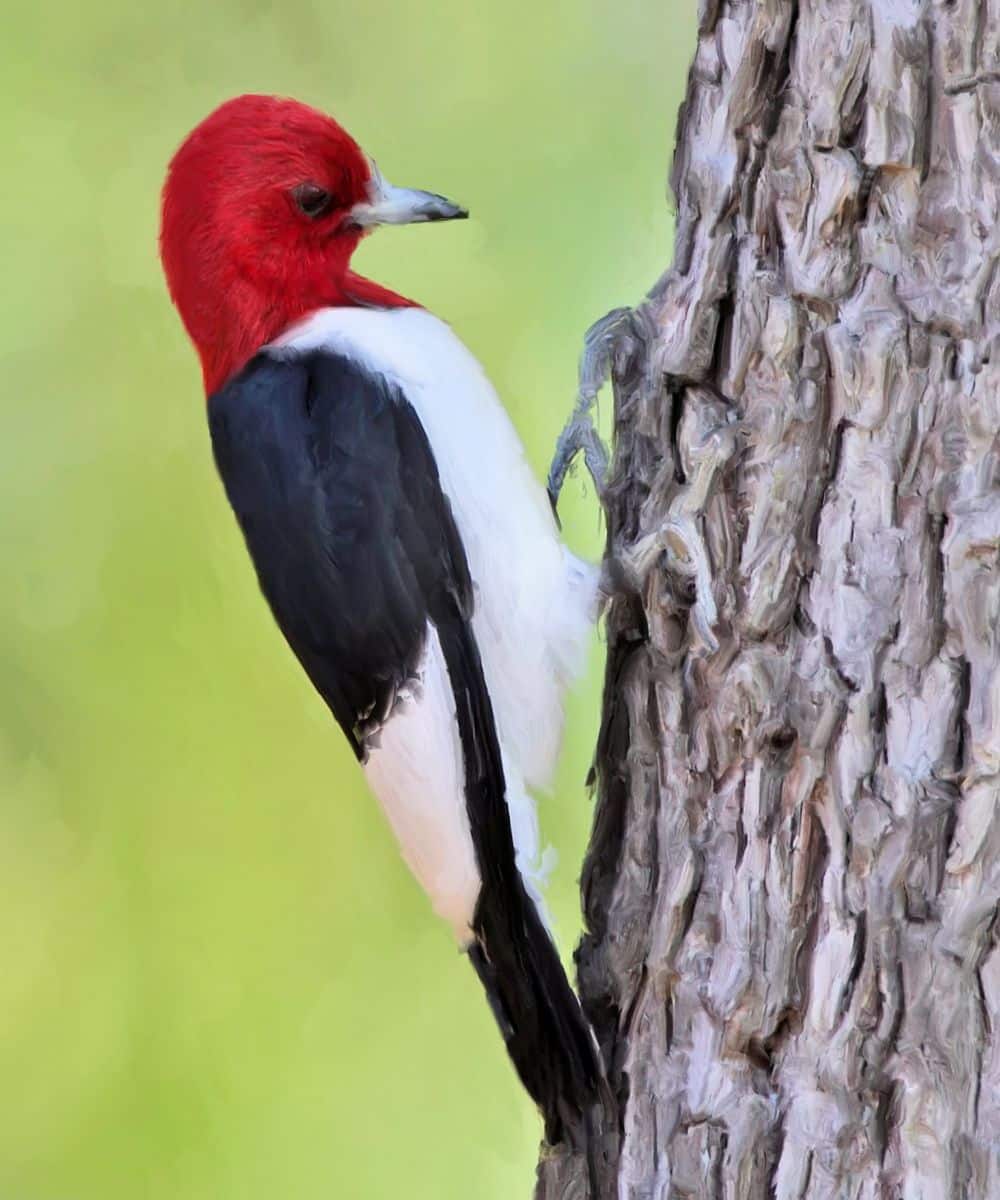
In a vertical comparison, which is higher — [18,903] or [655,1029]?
[655,1029]

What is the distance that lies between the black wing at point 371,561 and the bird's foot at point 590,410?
0.22 meters

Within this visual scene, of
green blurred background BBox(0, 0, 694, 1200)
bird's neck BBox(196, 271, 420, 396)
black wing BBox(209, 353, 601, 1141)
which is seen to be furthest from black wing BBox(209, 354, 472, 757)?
green blurred background BBox(0, 0, 694, 1200)

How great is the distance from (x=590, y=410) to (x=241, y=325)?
0.46 meters

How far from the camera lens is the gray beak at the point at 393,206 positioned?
1971 millimetres

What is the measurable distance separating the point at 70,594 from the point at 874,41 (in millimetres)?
1975

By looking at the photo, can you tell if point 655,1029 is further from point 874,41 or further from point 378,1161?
point 378,1161

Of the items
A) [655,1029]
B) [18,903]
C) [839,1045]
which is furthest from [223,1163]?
[839,1045]

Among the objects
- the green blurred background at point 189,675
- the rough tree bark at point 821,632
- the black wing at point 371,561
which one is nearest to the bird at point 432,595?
the black wing at point 371,561

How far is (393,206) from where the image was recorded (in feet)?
6.56

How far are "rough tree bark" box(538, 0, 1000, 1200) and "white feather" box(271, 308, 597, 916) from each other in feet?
0.49

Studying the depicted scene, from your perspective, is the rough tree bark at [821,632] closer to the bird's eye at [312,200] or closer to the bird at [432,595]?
the bird at [432,595]

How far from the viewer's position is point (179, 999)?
2836 millimetres

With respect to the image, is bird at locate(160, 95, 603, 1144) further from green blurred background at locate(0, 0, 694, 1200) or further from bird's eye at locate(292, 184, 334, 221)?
green blurred background at locate(0, 0, 694, 1200)

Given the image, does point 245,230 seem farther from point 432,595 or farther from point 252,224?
point 432,595
